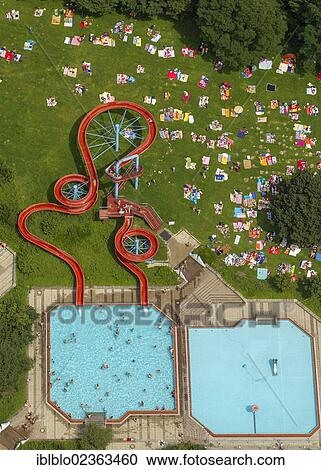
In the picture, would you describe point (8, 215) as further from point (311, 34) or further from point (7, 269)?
point (311, 34)

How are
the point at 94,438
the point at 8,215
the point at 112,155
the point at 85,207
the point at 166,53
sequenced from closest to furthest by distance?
the point at 94,438 → the point at 85,207 → the point at 8,215 → the point at 112,155 → the point at 166,53

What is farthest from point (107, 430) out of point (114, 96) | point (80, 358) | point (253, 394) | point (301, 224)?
point (114, 96)

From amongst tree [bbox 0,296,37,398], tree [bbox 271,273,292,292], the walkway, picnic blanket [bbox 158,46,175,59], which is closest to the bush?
the walkway

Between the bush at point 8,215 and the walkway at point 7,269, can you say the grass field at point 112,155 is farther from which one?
the walkway at point 7,269

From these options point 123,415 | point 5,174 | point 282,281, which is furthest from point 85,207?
point 282,281

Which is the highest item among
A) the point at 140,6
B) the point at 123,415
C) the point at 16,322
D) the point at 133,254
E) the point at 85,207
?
the point at 140,6
